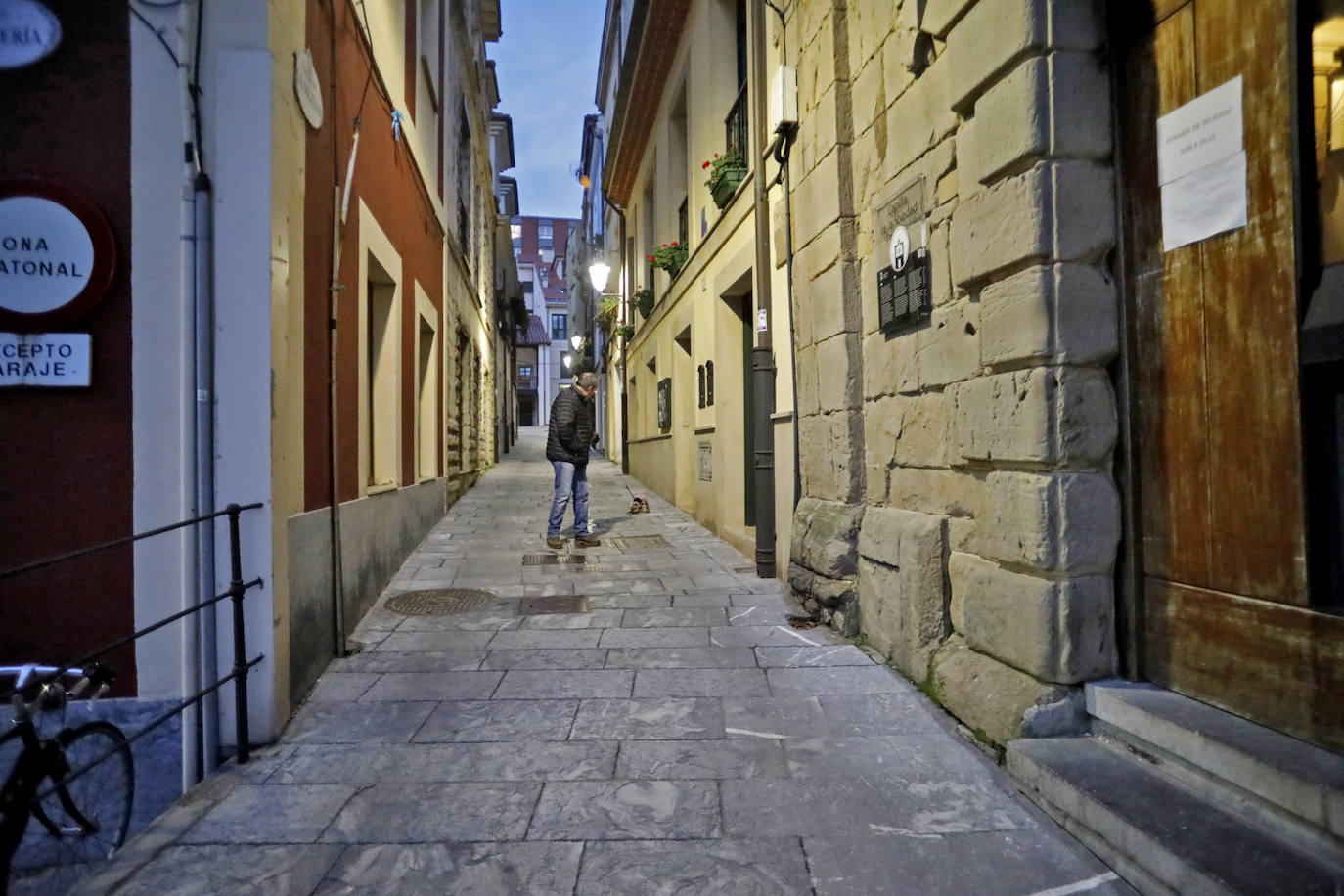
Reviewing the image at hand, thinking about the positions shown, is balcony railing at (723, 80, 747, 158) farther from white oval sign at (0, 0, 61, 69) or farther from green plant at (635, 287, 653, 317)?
white oval sign at (0, 0, 61, 69)

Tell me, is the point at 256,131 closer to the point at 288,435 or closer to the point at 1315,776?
the point at 288,435

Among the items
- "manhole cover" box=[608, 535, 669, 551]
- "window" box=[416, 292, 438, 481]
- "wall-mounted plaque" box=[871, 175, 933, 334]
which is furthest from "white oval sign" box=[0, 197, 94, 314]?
"manhole cover" box=[608, 535, 669, 551]

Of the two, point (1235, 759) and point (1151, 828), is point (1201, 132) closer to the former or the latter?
point (1235, 759)

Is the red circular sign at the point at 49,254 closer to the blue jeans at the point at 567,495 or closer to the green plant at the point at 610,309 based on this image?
the blue jeans at the point at 567,495

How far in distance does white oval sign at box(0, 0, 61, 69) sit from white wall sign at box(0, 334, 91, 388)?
1158 mm

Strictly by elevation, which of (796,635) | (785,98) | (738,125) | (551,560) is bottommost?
(796,635)

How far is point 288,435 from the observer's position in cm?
335

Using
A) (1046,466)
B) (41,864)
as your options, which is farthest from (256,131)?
(1046,466)

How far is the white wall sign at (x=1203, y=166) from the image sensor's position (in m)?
2.29

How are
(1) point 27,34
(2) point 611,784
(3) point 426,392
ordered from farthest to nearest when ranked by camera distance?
(3) point 426,392 < (1) point 27,34 < (2) point 611,784

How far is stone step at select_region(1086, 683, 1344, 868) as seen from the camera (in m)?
1.86

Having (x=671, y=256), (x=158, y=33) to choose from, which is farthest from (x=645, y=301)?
(x=158, y=33)

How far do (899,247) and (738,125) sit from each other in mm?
4317

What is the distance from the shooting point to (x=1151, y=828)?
2041mm
